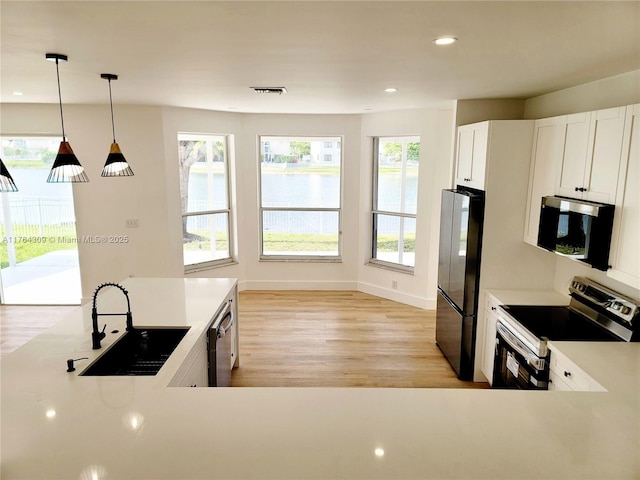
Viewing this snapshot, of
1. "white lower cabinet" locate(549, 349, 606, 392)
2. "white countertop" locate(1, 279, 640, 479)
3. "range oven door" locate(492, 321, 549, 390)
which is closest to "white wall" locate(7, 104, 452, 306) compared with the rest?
"range oven door" locate(492, 321, 549, 390)

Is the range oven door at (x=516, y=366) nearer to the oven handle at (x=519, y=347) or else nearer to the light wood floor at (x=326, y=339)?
the oven handle at (x=519, y=347)

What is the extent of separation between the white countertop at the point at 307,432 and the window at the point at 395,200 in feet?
13.1

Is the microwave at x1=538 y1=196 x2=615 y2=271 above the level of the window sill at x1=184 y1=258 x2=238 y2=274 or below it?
above

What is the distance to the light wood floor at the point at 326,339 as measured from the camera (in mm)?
3887

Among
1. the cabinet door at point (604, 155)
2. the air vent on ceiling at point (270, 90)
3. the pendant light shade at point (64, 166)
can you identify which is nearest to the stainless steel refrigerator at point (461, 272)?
the cabinet door at point (604, 155)

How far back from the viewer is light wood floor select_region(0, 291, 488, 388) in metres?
3.89

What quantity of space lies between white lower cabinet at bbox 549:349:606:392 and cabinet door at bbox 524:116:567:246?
1115 mm

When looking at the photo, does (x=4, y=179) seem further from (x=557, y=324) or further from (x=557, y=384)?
(x=557, y=324)

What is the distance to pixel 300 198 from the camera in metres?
6.41

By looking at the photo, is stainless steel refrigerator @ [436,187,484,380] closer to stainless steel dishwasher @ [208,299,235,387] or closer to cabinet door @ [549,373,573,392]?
cabinet door @ [549,373,573,392]

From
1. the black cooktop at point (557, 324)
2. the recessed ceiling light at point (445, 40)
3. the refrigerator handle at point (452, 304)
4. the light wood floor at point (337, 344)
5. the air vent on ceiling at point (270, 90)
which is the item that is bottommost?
the light wood floor at point (337, 344)

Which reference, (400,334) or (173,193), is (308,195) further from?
(400,334)

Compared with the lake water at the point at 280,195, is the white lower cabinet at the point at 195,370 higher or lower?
lower

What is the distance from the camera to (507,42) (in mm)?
2037
